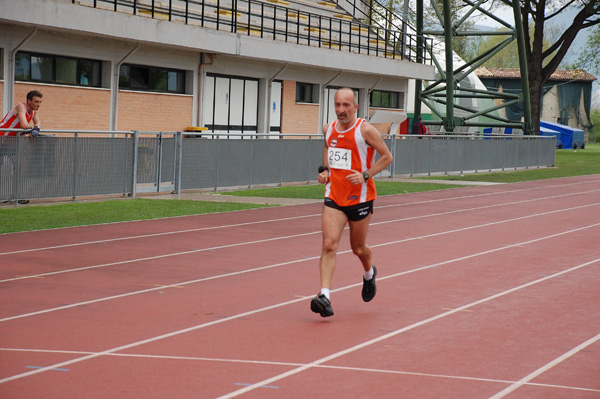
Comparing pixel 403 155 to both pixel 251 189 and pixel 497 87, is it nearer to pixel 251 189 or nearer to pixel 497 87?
pixel 251 189

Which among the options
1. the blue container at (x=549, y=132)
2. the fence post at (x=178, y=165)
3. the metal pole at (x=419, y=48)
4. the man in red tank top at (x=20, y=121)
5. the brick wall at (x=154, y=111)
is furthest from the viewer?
the blue container at (x=549, y=132)

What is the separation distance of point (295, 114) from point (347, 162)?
27079mm

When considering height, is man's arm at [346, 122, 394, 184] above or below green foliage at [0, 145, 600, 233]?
above

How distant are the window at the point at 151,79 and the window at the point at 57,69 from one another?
0.98 m

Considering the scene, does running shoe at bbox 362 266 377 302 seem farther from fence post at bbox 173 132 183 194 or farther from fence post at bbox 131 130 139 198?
fence post at bbox 173 132 183 194

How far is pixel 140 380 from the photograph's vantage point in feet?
20.1

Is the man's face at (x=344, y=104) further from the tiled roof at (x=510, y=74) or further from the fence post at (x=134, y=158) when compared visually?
the tiled roof at (x=510, y=74)

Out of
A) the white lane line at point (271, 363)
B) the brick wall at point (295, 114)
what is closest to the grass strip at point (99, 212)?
the white lane line at point (271, 363)

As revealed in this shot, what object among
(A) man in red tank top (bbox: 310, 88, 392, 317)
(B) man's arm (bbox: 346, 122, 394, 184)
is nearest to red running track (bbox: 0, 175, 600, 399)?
(A) man in red tank top (bbox: 310, 88, 392, 317)

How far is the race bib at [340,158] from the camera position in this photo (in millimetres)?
8430

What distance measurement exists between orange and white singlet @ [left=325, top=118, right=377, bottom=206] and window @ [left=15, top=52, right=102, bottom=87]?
54.1 feet

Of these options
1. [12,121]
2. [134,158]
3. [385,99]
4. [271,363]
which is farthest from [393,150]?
[271,363]

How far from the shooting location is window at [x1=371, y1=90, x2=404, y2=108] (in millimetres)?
40750

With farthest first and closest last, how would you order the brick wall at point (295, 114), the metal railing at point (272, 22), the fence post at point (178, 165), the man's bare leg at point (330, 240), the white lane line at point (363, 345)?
the brick wall at point (295, 114), the metal railing at point (272, 22), the fence post at point (178, 165), the man's bare leg at point (330, 240), the white lane line at point (363, 345)
